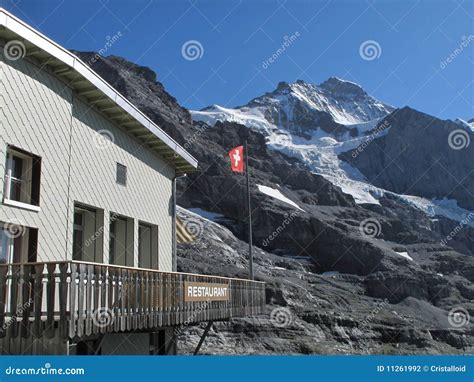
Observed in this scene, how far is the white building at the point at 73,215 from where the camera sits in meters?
9.23

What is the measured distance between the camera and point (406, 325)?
62.2 m

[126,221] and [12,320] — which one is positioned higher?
[126,221]

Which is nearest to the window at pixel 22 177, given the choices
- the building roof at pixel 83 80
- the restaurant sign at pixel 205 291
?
the building roof at pixel 83 80

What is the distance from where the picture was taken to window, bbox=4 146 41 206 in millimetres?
11812

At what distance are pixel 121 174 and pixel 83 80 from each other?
3746 millimetres

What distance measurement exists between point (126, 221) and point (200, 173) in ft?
279

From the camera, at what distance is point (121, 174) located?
16844mm

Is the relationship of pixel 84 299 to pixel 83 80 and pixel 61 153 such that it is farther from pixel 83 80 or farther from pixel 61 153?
pixel 83 80

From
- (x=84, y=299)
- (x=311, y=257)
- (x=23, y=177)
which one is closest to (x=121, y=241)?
(x=23, y=177)

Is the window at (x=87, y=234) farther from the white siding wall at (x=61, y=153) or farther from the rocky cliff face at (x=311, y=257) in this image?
the rocky cliff face at (x=311, y=257)

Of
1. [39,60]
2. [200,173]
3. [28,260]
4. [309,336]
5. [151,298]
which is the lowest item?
[309,336]

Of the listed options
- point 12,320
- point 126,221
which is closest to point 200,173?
point 126,221

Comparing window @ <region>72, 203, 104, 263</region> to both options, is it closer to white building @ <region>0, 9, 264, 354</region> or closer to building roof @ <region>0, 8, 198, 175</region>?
white building @ <region>0, 9, 264, 354</region>

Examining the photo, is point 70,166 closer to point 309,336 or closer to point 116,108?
point 116,108
